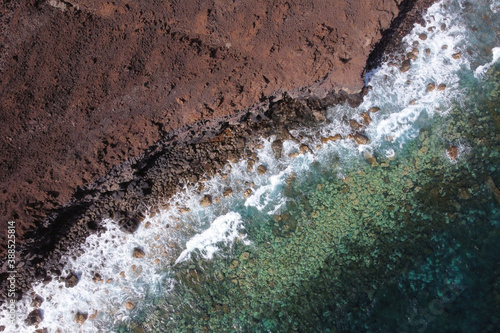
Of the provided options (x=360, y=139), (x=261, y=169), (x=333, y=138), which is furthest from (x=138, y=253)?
(x=360, y=139)

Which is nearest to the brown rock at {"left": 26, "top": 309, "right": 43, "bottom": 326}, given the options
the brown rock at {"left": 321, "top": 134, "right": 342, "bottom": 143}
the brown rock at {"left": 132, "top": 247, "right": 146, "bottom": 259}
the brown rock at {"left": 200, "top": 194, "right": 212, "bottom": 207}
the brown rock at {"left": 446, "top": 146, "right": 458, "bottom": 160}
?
the brown rock at {"left": 132, "top": 247, "right": 146, "bottom": 259}

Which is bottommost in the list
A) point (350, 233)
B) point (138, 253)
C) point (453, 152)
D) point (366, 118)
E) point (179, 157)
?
point (138, 253)

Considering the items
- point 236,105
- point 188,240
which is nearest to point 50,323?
point 188,240

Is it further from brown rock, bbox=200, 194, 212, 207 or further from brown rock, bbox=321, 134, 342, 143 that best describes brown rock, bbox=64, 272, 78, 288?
brown rock, bbox=321, 134, 342, 143

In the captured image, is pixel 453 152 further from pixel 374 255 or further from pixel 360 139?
pixel 374 255

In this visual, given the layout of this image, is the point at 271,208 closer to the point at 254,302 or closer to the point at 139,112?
the point at 254,302

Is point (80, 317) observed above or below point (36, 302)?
below

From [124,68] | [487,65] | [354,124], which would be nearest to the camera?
[124,68]

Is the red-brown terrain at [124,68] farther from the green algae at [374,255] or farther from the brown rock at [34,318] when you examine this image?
the green algae at [374,255]
